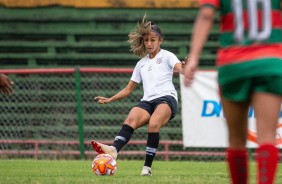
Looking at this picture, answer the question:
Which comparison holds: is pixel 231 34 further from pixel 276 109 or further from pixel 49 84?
pixel 49 84

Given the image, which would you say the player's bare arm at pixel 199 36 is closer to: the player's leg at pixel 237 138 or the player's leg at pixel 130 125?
the player's leg at pixel 237 138

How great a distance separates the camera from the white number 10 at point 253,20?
557 centimetres

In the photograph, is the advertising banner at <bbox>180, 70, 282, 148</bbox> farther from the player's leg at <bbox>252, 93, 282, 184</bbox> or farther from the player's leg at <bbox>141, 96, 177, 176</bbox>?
the player's leg at <bbox>252, 93, 282, 184</bbox>

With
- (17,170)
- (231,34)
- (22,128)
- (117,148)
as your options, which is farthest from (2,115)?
(231,34)

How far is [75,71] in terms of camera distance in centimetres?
1606

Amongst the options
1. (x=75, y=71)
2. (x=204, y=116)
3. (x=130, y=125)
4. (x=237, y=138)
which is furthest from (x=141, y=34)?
(x=237, y=138)

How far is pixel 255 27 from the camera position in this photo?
18.4 ft

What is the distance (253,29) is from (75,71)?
10.6 metres

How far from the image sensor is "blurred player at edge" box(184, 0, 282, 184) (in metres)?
5.52

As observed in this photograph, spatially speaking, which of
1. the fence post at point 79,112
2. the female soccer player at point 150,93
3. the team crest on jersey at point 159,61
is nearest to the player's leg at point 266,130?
the female soccer player at point 150,93

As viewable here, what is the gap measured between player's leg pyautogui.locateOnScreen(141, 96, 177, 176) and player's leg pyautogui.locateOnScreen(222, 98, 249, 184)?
177 inches

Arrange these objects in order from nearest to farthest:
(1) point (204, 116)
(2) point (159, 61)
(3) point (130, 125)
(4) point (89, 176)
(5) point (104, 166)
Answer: (4) point (89, 176) < (5) point (104, 166) < (3) point (130, 125) < (2) point (159, 61) < (1) point (204, 116)

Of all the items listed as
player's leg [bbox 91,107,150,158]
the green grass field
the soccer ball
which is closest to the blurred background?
the green grass field

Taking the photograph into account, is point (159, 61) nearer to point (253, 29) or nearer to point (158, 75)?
point (158, 75)
